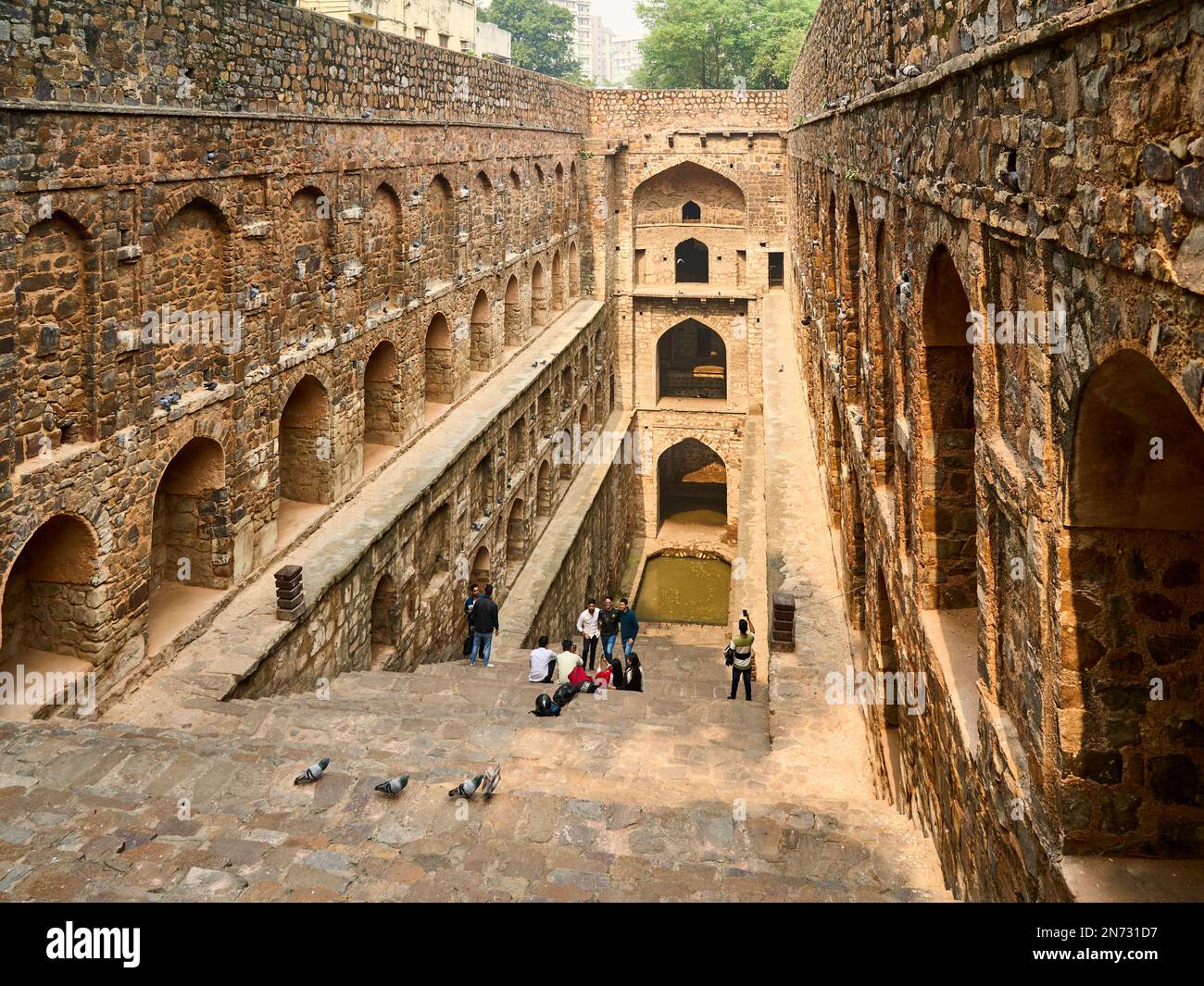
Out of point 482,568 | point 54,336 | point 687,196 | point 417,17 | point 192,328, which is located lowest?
point 482,568

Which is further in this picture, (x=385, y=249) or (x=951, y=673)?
(x=385, y=249)

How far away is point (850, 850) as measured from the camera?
576 cm

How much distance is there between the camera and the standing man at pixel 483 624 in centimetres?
1242

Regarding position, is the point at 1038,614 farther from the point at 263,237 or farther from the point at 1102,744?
the point at 263,237

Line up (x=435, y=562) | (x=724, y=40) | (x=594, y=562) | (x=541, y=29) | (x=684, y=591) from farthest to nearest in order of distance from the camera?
1. (x=541, y=29)
2. (x=724, y=40)
3. (x=684, y=591)
4. (x=594, y=562)
5. (x=435, y=562)

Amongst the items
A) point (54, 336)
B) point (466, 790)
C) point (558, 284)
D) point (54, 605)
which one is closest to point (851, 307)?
point (466, 790)

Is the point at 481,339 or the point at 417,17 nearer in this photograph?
the point at 481,339

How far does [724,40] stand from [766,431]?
24720 millimetres

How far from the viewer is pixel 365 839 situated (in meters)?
5.66

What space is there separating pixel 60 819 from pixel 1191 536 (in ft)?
17.2

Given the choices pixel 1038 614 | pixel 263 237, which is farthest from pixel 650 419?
pixel 1038 614

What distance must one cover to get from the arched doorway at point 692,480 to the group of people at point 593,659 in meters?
13.0

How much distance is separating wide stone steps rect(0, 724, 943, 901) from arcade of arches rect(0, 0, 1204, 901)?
86 millimetres

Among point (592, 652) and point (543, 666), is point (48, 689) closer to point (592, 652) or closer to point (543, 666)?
point (543, 666)
